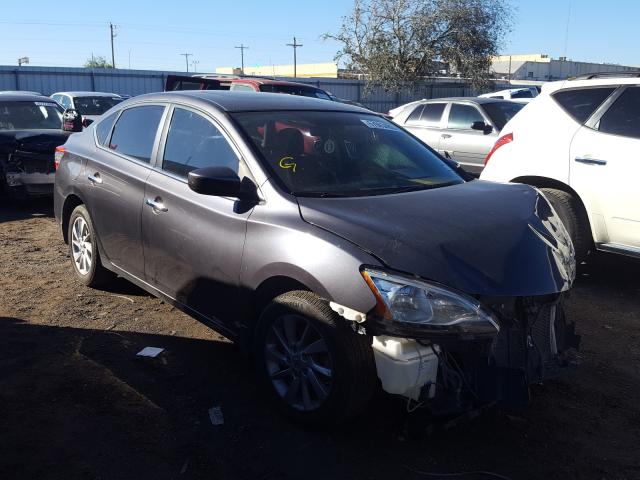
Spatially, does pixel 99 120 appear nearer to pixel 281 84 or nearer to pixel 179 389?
pixel 179 389

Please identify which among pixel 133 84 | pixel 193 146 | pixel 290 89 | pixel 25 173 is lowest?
pixel 25 173

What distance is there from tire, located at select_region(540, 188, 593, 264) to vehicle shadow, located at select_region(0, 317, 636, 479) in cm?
265

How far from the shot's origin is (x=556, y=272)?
3387 mm

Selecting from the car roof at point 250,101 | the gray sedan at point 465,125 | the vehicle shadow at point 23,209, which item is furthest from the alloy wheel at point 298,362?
the gray sedan at point 465,125

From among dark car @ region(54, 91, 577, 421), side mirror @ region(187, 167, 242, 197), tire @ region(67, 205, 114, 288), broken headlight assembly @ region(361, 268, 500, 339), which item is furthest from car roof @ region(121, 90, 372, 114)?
broken headlight assembly @ region(361, 268, 500, 339)

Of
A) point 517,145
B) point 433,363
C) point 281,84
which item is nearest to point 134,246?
point 433,363

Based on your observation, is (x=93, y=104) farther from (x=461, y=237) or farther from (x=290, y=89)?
(x=461, y=237)

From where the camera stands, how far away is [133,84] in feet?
95.9

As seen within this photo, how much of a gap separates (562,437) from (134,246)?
121 inches

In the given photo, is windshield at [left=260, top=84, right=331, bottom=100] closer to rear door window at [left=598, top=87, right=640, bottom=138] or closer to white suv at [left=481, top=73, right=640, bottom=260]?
white suv at [left=481, top=73, right=640, bottom=260]

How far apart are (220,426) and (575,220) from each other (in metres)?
3.81

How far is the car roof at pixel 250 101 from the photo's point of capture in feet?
14.1

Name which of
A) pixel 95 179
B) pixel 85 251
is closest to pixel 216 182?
pixel 95 179

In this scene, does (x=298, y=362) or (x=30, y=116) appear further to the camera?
(x=30, y=116)
